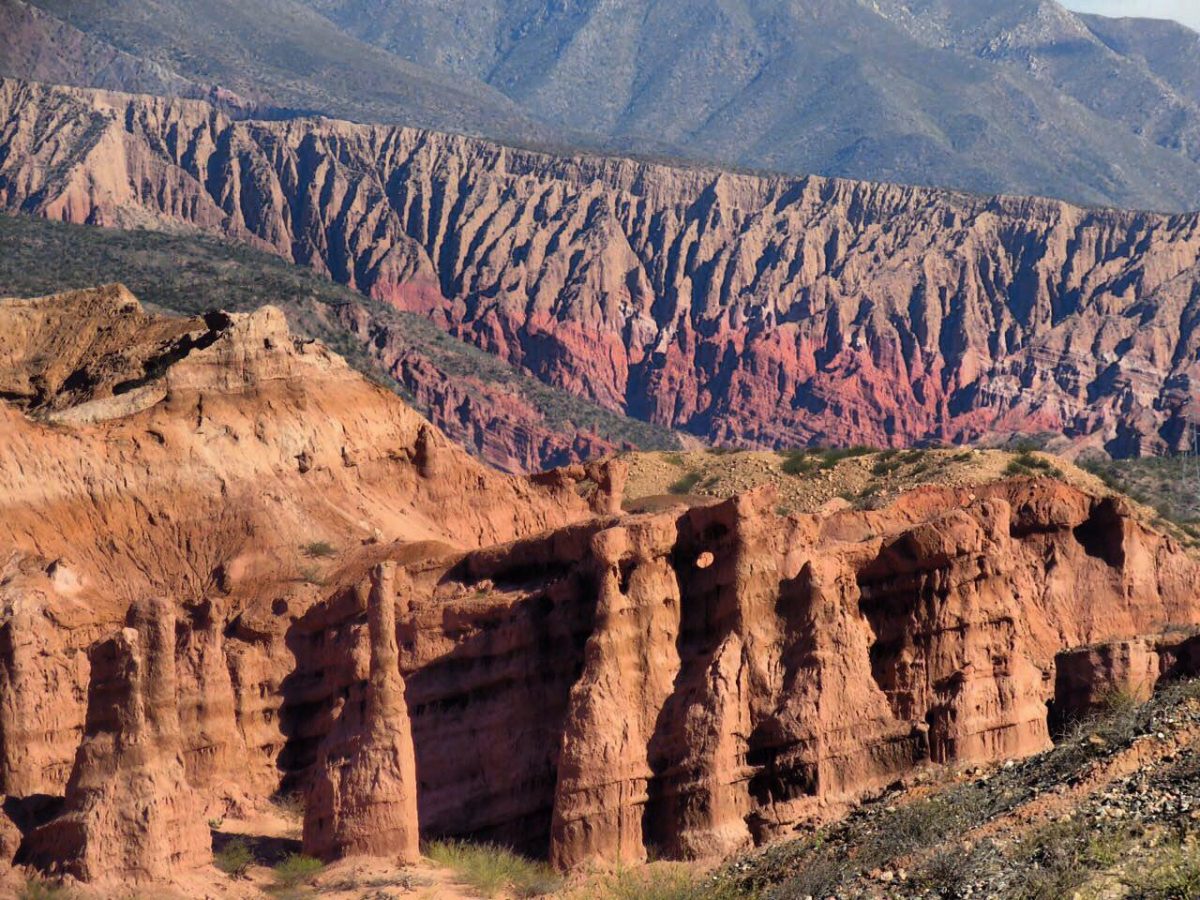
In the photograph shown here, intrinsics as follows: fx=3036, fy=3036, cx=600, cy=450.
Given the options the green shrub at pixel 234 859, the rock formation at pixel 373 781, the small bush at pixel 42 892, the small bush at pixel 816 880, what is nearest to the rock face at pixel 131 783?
the small bush at pixel 42 892

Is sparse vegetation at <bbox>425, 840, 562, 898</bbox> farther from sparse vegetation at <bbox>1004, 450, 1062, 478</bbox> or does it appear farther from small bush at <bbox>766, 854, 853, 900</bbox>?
sparse vegetation at <bbox>1004, 450, 1062, 478</bbox>

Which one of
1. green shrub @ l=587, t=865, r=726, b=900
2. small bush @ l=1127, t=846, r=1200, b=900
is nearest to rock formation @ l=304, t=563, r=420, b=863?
green shrub @ l=587, t=865, r=726, b=900

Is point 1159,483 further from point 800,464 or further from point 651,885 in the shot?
point 651,885

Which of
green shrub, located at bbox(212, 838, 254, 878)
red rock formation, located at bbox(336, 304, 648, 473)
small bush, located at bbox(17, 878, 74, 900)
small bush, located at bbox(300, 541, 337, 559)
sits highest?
red rock formation, located at bbox(336, 304, 648, 473)

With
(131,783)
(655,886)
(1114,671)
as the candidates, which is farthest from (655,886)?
(1114,671)

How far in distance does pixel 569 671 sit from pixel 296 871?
20.8ft

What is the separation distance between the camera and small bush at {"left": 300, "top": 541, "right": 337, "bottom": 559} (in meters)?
62.2

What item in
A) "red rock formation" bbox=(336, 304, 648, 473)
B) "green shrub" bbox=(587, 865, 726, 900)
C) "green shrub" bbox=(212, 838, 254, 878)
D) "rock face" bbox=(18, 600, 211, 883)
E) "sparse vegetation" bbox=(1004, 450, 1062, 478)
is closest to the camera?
"rock face" bbox=(18, 600, 211, 883)

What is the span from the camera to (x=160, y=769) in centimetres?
4472

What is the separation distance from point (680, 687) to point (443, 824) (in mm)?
4786

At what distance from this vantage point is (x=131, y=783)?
44.3 meters

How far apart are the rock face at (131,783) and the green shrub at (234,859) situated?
1523 millimetres

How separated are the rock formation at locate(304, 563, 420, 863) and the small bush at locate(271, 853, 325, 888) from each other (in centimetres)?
34

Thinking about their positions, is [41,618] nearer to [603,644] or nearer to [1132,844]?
[603,644]
